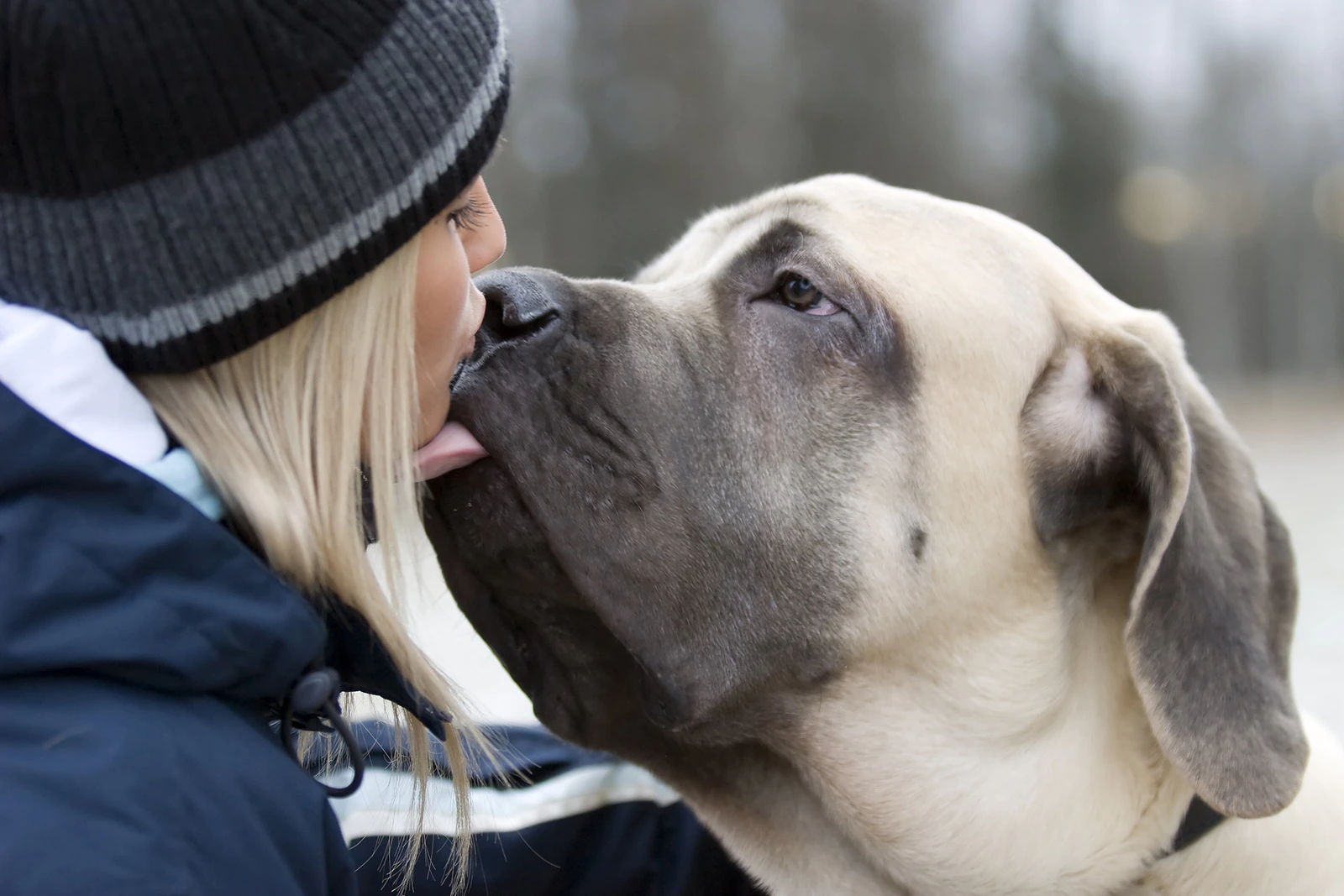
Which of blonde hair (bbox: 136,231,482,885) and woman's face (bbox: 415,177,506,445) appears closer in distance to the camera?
blonde hair (bbox: 136,231,482,885)

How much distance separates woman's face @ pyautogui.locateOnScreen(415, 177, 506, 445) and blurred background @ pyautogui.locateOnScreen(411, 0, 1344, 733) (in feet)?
21.0

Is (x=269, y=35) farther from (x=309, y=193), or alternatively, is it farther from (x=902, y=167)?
(x=902, y=167)

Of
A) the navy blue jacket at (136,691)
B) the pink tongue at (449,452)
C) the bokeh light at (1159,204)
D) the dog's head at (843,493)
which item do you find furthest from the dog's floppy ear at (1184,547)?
the bokeh light at (1159,204)

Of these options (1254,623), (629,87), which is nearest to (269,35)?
(1254,623)

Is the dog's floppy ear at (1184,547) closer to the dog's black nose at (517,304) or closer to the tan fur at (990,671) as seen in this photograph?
the tan fur at (990,671)

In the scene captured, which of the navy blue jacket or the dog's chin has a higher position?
the navy blue jacket

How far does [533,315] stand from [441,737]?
73 centimetres

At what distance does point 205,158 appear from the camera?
1601 mm

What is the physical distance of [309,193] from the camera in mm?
1651

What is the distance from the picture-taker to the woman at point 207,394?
141 centimetres

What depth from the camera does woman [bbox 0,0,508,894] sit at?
1.41 m

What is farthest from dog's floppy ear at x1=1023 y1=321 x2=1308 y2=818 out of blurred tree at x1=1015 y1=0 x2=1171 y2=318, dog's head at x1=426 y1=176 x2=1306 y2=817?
blurred tree at x1=1015 y1=0 x2=1171 y2=318

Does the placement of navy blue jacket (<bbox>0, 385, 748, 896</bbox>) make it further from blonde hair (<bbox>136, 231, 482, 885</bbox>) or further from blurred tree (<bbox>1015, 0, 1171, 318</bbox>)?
blurred tree (<bbox>1015, 0, 1171, 318</bbox>)

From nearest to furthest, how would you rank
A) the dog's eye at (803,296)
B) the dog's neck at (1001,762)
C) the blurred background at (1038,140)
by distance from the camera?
1. the dog's neck at (1001,762)
2. the dog's eye at (803,296)
3. the blurred background at (1038,140)
